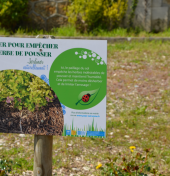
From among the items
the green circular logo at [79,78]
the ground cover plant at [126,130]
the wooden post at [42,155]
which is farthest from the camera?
the ground cover plant at [126,130]

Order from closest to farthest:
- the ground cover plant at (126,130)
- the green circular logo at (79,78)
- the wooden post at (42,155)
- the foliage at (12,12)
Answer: the green circular logo at (79,78), the wooden post at (42,155), the ground cover plant at (126,130), the foliage at (12,12)

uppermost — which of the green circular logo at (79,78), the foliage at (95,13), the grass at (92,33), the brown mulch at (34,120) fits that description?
the foliage at (95,13)

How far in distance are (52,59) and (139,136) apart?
2083 mm

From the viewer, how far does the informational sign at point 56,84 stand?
1982mm

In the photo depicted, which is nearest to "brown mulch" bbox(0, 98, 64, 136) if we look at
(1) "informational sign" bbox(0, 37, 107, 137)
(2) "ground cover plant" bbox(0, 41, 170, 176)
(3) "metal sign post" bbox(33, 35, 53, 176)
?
(1) "informational sign" bbox(0, 37, 107, 137)

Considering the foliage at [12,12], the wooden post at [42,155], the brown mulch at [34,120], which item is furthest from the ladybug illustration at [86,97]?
the foliage at [12,12]

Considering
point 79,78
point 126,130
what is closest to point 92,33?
point 126,130

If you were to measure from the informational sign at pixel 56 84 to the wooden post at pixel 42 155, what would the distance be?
0.12 metres

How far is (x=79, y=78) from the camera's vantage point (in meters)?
1.99

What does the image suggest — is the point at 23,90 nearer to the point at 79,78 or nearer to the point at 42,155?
the point at 79,78

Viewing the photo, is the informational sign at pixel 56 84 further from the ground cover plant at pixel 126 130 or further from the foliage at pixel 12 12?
the foliage at pixel 12 12

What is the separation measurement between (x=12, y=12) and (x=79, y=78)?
6.00 m

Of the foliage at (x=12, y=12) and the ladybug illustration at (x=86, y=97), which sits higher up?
the foliage at (x=12, y=12)

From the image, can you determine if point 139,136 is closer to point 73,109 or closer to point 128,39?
point 73,109
